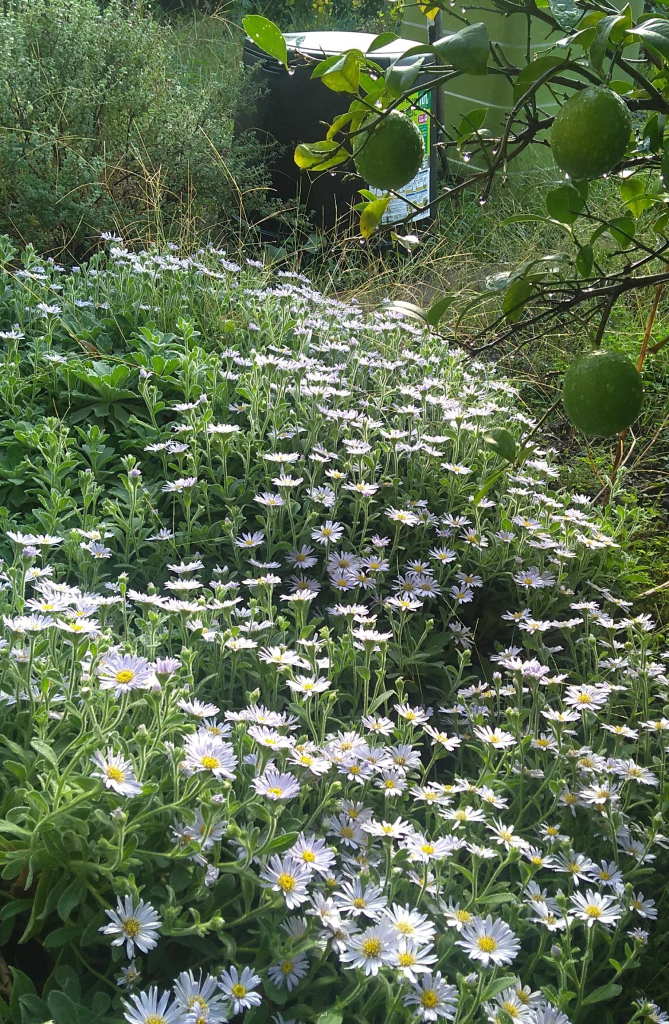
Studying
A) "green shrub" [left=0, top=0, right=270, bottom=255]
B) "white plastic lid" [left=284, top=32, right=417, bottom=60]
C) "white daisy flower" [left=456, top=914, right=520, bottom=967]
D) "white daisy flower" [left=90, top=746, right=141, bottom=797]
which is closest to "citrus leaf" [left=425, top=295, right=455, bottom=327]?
"white daisy flower" [left=90, top=746, right=141, bottom=797]

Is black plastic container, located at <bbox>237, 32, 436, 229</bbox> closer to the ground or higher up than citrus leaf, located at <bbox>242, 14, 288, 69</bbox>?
closer to the ground

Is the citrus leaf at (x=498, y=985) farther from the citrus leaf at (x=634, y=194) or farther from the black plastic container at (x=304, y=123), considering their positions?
the black plastic container at (x=304, y=123)

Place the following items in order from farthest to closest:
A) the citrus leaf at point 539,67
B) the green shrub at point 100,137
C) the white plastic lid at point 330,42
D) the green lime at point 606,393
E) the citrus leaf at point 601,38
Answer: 1. the white plastic lid at point 330,42
2. the green shrub at point 100,137
3. the green lime at point 606,393
4. the citrus leaf at point 539,67
5. the citrus leaf at point 601,38

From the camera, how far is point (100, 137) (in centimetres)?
491

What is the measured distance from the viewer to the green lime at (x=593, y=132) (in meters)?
0.92

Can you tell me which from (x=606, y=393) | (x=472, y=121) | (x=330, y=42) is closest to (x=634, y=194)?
(x=472, y=121)

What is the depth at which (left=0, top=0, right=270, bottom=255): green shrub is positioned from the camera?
170 inches

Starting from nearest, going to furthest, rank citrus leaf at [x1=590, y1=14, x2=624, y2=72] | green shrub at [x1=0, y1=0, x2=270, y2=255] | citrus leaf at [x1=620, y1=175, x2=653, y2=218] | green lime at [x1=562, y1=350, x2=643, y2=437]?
1. citrus leaf at [x1=590, y1=14, x2=624, y2=72]
2. green lime at [x1=562, y1=350, x2=643, y2=437]
3. citrus leaf at [x1=620, y1=175, x2=653, y2=218]
4. green shrub at [x1=0, y1=0, x2=270, y2=255]

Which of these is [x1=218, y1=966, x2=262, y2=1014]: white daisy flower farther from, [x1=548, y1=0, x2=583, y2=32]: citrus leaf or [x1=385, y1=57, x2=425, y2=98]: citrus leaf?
[x1=548, y1=0, x2=583, y2=32]: citrus leaf

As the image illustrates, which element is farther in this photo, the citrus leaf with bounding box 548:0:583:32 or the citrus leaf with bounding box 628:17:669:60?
the citrus leaf with bounding box 548:0:583:32

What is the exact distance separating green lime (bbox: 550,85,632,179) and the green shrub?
3498 millimetres

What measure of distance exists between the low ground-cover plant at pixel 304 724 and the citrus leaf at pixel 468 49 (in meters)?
0.56

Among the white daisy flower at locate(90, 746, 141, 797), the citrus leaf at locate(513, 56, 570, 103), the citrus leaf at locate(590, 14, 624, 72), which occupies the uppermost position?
the citrus leaf at locate(590, 14, 624, 72)

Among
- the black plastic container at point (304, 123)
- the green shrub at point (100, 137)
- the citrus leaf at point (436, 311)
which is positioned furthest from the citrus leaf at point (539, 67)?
the black plastic container at point (304, 123)
